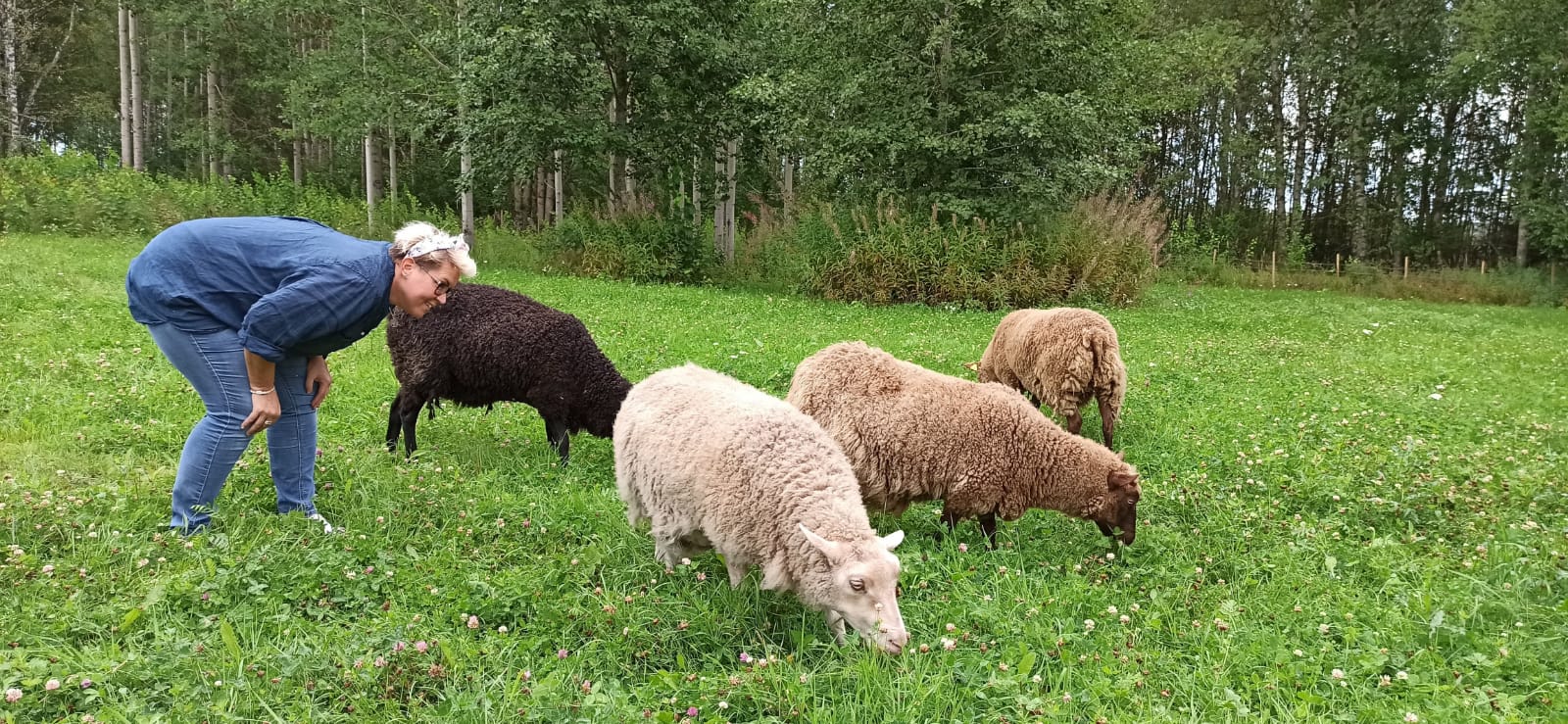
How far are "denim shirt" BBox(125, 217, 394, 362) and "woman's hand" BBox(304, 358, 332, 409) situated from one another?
36 centimetres

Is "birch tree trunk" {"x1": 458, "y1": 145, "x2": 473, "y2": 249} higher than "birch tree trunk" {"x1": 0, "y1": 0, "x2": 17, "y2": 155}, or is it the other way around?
"birch tree trunk" {"x1": 0, "y1": 0, "x2": 17, "y2": 155}

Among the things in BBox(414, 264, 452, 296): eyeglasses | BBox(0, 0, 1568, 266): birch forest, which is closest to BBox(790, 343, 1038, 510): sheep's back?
BBox(414, 264, 452, 296): eyeglasses

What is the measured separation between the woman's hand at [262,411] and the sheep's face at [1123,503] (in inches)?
176

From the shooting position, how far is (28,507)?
391cm

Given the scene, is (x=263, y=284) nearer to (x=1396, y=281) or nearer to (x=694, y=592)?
(x=694, y=592)

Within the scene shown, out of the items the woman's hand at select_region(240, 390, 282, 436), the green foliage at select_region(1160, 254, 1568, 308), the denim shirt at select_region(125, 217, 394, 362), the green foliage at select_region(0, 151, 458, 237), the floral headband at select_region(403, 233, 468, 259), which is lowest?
the woman's hand at select_region(240, 390, 282, 436)

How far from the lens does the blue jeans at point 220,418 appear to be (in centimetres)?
362

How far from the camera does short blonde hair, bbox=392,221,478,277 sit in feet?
12.0

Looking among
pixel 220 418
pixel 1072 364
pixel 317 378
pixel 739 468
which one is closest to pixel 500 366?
pixel 317 378

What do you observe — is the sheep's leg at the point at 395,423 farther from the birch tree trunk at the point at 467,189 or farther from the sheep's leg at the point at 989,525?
the birch tree trunk at the point at 467,189

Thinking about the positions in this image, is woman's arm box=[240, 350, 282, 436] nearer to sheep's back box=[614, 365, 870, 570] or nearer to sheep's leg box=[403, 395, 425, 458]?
sheep's back box=[614, 365, 870, 570]

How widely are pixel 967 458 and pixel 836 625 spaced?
5.42 feet

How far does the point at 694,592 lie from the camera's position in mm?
3746

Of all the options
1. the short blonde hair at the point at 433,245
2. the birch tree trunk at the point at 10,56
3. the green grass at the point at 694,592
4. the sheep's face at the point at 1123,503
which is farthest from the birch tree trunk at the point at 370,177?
the sheep's face at the point at 1123,503
